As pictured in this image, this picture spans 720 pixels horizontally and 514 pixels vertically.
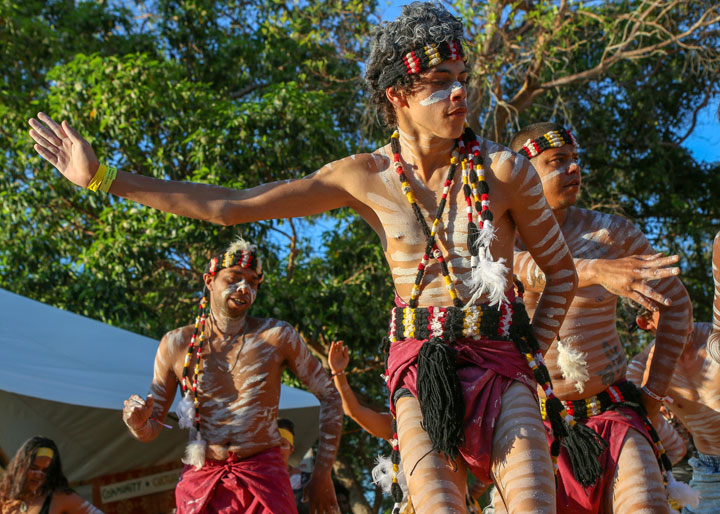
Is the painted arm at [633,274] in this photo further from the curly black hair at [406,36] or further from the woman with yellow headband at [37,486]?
the woman with yellow headband at [37,486]

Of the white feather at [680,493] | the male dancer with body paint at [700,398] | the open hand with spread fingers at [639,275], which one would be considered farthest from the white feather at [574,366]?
the male dancer with body paint at [700,398]

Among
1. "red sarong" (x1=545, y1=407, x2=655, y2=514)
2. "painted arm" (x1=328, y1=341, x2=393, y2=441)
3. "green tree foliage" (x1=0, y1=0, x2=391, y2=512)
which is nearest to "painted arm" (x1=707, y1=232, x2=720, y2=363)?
"red sarong" (x1=545, y1=407, x2=655, y2=514)

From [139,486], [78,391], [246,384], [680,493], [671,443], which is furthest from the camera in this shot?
[139,486]

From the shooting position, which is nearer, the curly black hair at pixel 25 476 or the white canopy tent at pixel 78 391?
the curly black hair at pixel 25 476

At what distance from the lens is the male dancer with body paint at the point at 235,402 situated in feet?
15.4

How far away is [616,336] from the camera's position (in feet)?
12.1

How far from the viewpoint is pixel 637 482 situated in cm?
311

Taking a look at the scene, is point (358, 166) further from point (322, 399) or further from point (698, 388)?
point (698, 388)

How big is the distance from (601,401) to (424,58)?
1694 mm

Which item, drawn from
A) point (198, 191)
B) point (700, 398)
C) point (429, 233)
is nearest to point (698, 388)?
point (700, 398)

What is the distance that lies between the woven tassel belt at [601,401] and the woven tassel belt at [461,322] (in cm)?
103

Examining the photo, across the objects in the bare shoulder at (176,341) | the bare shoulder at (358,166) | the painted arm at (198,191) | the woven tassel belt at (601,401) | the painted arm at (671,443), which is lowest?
the woven tassel belt at (601,401)

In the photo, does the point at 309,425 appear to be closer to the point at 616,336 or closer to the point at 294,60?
the point at 616,336

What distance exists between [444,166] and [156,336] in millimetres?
8018
